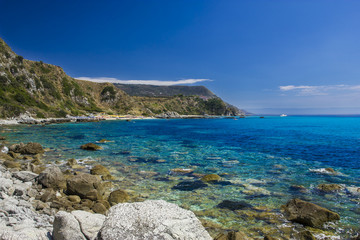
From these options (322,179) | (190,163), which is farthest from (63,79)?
(322,179)

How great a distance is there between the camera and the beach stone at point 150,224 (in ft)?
17.6

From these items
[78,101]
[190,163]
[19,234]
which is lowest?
[190,163]

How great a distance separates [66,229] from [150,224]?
305 cm

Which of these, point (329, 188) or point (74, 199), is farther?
point (329, 188)

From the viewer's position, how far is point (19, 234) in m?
6.24

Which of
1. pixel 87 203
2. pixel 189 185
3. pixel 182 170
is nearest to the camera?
pixel 87 203

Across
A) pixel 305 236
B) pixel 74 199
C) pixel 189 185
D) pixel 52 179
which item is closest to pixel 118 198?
pixel 74 199

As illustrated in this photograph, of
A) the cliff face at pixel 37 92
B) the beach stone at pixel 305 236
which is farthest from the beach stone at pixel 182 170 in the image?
the cliff face at pixel 37 92

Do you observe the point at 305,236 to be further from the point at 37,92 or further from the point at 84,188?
the point at 37,92

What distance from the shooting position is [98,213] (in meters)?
11.1

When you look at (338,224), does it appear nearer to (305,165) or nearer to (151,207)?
(151,207)

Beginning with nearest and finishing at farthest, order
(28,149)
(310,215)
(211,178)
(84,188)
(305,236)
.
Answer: (305,236), (310,215), (84,188), (211,178), (28,149)

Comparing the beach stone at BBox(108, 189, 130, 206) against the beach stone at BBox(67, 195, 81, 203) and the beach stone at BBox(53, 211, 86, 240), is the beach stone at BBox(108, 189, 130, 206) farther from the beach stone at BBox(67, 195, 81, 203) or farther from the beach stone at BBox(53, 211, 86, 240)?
the beach stone at BBox(53, 211, 86, 240)

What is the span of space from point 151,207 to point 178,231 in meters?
1.11
